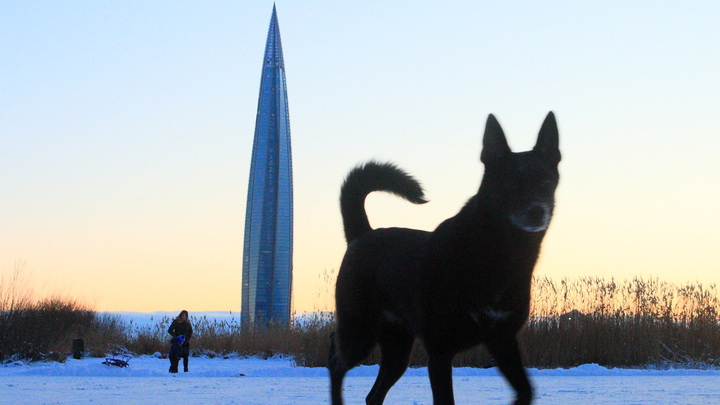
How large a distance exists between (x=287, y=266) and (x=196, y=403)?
76892 mm

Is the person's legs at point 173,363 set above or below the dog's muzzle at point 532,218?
below

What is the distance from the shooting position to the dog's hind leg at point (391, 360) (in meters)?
3.50

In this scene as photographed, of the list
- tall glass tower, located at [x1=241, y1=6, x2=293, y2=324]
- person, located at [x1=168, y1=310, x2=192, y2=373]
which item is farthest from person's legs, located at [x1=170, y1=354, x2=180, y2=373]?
tall glass tower, located at [x1=241, y1=6, x2=293, y2=324]

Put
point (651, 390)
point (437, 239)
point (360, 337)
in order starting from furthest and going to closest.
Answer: point (651, 390), point (360, 337), point (437, 239)

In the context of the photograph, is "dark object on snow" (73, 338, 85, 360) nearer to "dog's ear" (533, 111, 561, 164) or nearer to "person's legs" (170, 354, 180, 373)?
"person's legs" (170, 354, 180, 373)

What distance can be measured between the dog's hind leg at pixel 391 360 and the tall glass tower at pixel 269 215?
7752 centimetres

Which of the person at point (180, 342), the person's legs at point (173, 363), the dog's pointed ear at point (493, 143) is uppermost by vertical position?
the dog's pointed ear at point (493, 143)

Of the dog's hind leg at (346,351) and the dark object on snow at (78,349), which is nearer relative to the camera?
the dog's hind leg at (346,351)

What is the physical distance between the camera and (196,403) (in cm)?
555

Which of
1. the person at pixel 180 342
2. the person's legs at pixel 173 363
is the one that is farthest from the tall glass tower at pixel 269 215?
the person's legs at pixel 173 363

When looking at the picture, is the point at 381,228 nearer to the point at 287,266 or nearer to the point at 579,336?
the point at 579,336

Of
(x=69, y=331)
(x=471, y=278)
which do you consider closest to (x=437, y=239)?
(x=471, y=278)

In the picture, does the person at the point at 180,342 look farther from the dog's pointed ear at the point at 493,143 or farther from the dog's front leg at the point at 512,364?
the dog's pointed ear at the point at 493,143

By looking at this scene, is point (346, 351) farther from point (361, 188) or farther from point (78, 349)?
point (78, 349)
